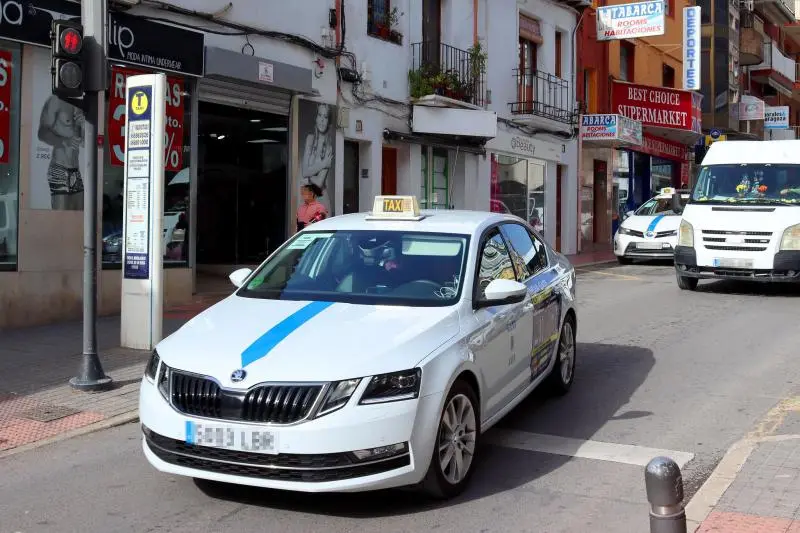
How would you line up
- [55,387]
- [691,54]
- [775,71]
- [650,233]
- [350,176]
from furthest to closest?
1. [775,71]
2. [691,54]
3. [650,233]
4. [350,176]
5. [55,387]

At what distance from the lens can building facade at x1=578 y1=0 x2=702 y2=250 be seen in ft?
85.8

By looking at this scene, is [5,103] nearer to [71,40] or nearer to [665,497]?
[71,40]

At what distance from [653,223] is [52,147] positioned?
45.6ft

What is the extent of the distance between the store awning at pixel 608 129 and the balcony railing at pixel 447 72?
6.01 m

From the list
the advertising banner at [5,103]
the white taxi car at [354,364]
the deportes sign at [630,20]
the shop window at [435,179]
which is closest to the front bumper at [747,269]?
the shop window at [435,179]

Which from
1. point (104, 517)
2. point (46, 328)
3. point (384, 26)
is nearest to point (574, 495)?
point (104, 517)

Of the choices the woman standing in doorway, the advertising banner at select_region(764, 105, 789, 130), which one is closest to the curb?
the woman standing in doorway

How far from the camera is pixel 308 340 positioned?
4664 mm

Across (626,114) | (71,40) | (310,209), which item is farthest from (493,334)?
(626,114)

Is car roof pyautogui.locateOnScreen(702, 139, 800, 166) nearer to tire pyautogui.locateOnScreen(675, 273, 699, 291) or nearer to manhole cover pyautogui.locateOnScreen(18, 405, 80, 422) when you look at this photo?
tire pyautogui.locateOnScreen(675, 273, 699, 291)

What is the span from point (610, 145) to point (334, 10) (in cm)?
1355

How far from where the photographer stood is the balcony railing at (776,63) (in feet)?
148

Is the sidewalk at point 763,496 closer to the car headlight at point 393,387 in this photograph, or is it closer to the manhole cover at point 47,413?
the car headlight at point 393,387

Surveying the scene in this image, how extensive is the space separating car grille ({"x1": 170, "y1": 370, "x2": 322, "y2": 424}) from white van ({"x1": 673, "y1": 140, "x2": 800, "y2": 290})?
34.9 feet
